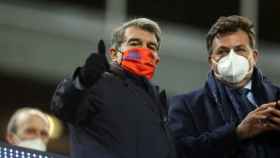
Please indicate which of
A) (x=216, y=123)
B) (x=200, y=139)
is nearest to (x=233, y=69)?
(x=216, y=123)

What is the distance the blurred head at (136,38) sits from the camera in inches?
275

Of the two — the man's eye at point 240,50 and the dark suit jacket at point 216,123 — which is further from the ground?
the man's eye at point 240,50

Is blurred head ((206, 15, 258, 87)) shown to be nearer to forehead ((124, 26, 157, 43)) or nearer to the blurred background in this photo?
forehead ((124, 26, 157, 43))

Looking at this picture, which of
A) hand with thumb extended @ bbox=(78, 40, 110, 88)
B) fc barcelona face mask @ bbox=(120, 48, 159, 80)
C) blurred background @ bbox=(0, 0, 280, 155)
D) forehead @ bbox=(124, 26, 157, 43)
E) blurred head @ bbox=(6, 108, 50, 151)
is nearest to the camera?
hand with thumb extended @ bbox=(78, 40, 110, 88)

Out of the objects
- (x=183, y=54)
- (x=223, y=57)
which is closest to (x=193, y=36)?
(x=183, y=54)

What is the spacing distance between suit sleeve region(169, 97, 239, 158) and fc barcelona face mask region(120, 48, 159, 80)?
1.03 ft

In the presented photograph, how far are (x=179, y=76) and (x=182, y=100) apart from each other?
7105 mm

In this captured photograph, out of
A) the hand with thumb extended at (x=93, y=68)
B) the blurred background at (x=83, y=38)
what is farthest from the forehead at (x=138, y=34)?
the blurred background at (x=83, y=38)

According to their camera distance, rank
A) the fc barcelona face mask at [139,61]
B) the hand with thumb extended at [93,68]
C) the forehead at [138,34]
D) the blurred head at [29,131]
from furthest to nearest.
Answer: the blurred head at [29,131]
the forehead at [138,34]
the fc barcelona face mask at [139,61]
the hand with thumb extended at [93,68]

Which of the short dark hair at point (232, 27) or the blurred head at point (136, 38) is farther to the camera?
the short dark hair at point (232, 27)

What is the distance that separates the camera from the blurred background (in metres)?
13.5

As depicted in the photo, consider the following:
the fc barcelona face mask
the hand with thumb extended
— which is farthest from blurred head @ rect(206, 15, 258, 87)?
the hand with thumb extended

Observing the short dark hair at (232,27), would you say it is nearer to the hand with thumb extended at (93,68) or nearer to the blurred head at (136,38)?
the blurred head at (136,38)

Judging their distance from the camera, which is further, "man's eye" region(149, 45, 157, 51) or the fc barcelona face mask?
"man's eye" region(149, 45, 157, 51)
